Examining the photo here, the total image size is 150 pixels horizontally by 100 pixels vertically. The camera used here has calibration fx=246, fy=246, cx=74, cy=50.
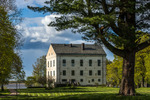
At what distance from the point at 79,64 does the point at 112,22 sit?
44790 millimetres

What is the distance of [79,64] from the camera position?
60875 mm

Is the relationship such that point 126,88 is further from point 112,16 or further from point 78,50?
point 78,50

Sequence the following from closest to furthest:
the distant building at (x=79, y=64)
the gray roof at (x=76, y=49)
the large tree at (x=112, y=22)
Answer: the large tree at (x=112, y=22)
the distant building at (x=79, y=64)
the gray roof at (x=76, y=49)

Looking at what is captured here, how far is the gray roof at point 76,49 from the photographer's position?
2383 inches

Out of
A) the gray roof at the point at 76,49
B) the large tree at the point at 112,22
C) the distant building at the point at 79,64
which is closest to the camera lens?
the large tree at the point at 112,22

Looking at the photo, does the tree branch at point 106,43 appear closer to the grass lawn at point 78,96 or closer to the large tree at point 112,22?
the large tree at point 112,22

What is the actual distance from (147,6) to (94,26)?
387cm

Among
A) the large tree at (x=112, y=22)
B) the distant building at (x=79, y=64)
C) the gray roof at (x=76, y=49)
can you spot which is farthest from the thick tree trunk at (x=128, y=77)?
the gray roof at (x=76, y=49)

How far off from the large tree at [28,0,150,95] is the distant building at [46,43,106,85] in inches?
1644

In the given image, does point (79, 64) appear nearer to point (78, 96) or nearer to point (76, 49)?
point (76, 49)

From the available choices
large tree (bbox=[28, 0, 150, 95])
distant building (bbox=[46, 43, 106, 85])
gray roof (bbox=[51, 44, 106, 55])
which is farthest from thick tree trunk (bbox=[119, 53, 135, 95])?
gray roof (bbox=[51, 44, 106, 55])

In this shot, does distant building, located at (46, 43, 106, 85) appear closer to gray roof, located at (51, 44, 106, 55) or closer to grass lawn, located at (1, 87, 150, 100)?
gray roof, located at (51, 44, 106, 55)

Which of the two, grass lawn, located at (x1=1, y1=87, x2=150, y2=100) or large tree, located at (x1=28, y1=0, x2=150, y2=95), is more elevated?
large tree, located at (x1=28, y1=0, x2=150, y2=95)

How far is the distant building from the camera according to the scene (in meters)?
59.9
